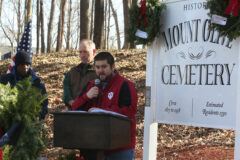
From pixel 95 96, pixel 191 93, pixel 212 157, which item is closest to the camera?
pixel 95 96

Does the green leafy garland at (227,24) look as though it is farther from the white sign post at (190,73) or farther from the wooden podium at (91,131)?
the wooden podium at (91,131)

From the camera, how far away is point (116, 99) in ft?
14.1

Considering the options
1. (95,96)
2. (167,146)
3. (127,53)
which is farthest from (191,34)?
(127,53)

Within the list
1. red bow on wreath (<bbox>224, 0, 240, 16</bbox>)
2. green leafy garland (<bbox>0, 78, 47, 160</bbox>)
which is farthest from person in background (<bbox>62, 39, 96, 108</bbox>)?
red bow on wreath (<bbox>224, 0, 240, 16</bbox>)

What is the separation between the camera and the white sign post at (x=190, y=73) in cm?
457

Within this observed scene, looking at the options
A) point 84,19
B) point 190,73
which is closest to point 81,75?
point 190,73

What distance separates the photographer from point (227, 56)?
4598 mm

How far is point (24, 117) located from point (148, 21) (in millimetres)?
2457

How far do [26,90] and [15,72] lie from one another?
1.74 metres

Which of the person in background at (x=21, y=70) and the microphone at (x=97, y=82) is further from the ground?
the person in background at (x=21, y=70)

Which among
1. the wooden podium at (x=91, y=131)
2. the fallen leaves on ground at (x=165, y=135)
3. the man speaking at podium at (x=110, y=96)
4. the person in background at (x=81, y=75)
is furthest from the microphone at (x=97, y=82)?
the person in background at (x=81, y=75)

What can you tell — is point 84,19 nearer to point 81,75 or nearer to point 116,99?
point 81,75

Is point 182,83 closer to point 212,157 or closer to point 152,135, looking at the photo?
point 152,135

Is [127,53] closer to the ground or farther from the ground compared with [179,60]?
farther from the ground
